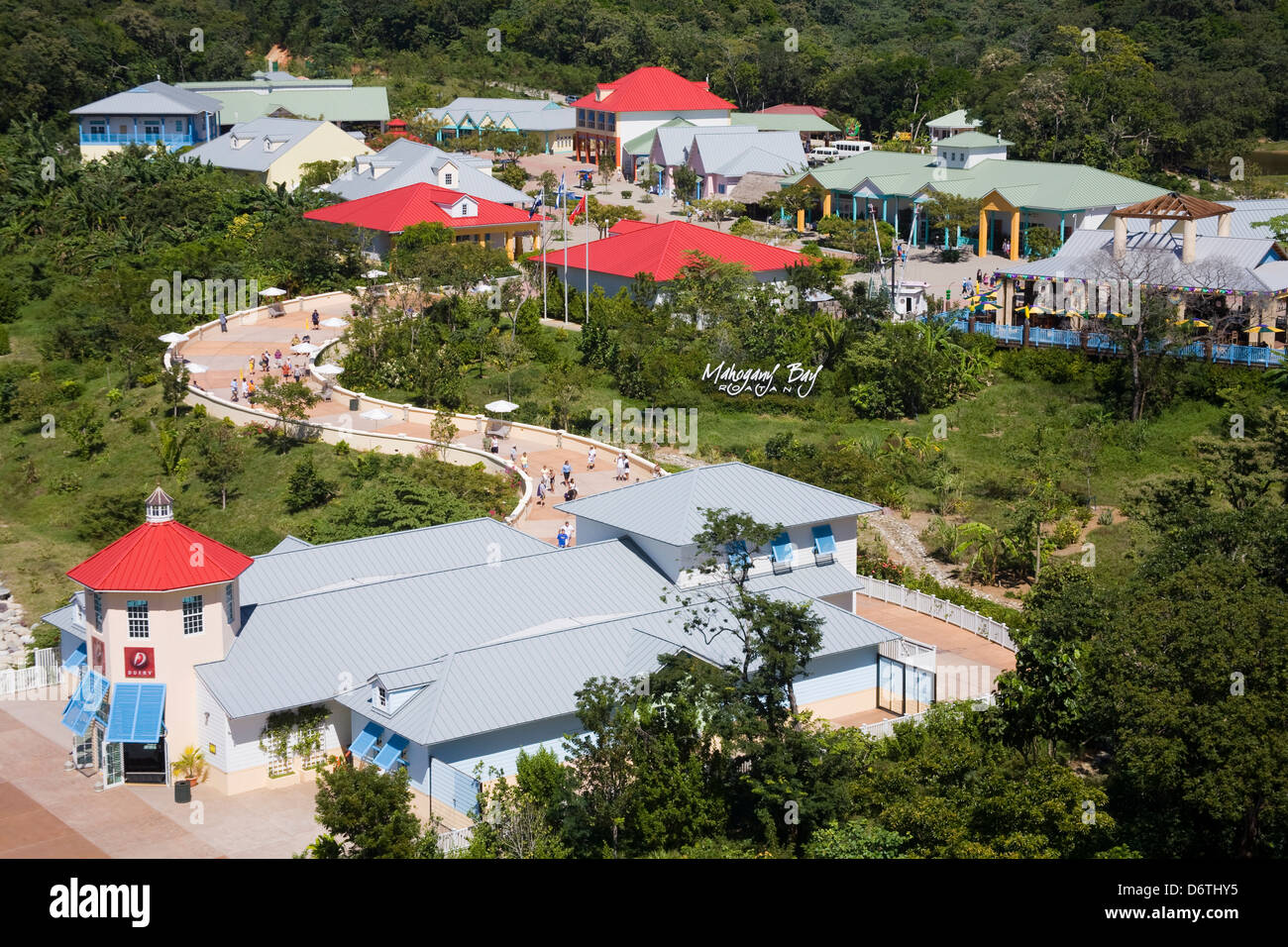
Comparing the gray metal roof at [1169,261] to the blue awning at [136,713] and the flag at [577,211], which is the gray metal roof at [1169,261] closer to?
the flag at [577,211]

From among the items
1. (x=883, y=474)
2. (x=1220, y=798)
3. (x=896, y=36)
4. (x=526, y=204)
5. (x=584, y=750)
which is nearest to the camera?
(x=1220, y=798)

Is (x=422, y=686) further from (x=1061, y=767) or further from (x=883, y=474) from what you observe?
(x=883, y=474)

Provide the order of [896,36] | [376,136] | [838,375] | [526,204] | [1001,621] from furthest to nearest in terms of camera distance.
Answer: [896,36], [376,136], [526,204], [838,375], [1001,621]

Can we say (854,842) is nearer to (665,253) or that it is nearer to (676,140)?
(665,253)

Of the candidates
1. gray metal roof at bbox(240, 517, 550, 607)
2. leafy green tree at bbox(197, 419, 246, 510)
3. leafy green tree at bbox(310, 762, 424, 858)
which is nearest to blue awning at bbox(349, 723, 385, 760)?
leafy green tree at bbox(310, 762, 424, 858)

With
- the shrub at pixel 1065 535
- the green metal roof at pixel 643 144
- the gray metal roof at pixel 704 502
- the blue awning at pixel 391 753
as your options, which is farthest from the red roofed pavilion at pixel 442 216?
the blue awning at pixel 391 753
